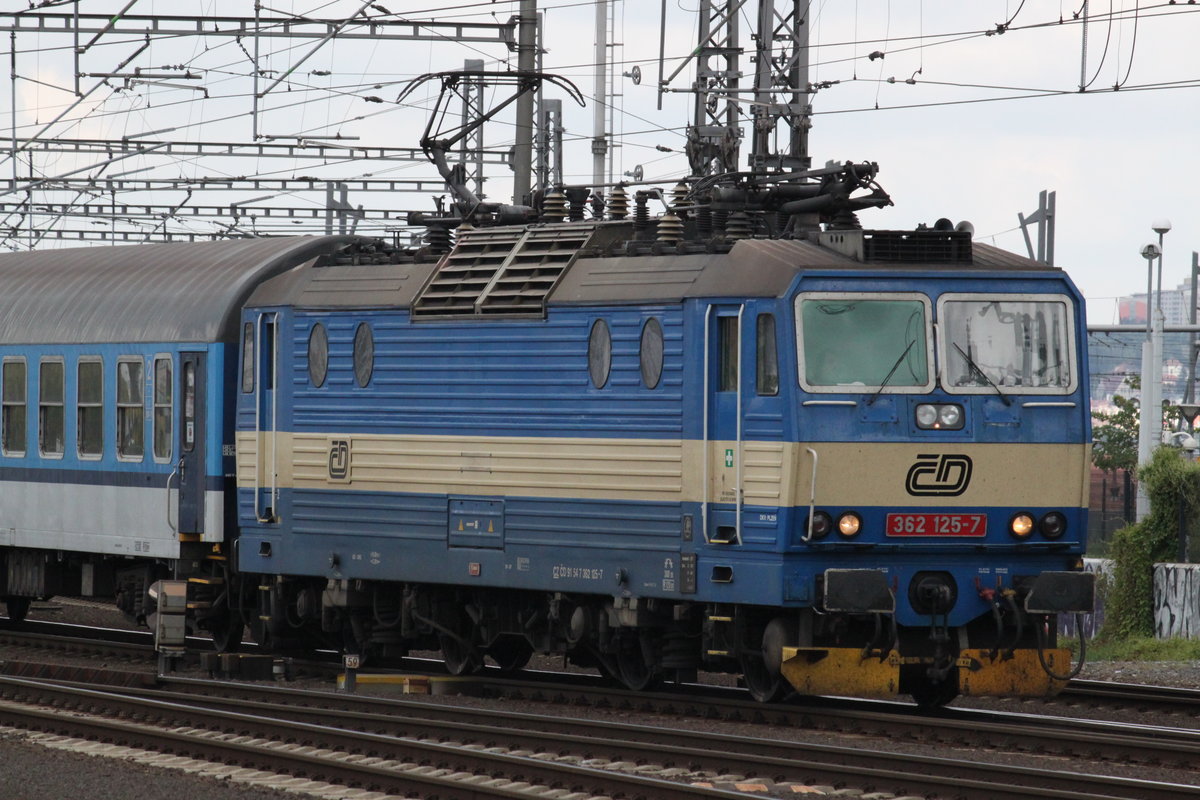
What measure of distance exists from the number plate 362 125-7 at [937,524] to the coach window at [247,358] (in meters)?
6.89

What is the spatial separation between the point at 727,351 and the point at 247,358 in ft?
19.0

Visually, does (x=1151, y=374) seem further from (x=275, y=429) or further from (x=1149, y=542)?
(x=275, y=429)

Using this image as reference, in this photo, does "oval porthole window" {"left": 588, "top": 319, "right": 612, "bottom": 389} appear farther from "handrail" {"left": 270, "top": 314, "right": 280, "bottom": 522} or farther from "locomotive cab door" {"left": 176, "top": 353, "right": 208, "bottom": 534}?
"locomotive cab door" {"left": 176, "top": 353, "right": 208, "bottom": 534}

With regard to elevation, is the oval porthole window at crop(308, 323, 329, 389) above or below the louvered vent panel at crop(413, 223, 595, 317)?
below

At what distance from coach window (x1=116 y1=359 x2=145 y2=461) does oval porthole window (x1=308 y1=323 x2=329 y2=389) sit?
2.53 metres

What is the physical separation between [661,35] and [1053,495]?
15.4m

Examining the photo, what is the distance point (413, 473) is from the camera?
17000 millimetres

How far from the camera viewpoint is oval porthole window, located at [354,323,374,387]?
684 inches

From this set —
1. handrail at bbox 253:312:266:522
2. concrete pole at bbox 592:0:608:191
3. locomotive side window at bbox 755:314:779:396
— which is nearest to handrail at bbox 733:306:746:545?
locomotive side window at bbox 755:314:779:396

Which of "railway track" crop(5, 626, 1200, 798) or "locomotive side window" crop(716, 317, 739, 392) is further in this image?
"locomotive side window" crop(716, 317, 739, 392)

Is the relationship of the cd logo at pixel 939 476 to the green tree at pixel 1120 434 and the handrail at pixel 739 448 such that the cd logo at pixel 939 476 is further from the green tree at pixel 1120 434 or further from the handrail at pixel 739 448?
the green tree at pixel 1120 434

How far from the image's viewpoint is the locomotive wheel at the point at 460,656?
1750cm

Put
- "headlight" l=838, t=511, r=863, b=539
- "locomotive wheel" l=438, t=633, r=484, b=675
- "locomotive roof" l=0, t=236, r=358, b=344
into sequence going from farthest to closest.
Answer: "locomotive roof" l=0, t=236, r=358, b=344 → "locomotive wheel" l=438, t=633, r=484, b=675 → "headlight" l=838, t=511, r=863, b=539

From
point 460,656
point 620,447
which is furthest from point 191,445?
point 620,447
